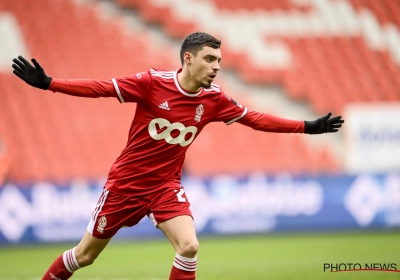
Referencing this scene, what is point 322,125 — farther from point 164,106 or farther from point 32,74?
point 32,74

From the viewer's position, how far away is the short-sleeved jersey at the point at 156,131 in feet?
19.4

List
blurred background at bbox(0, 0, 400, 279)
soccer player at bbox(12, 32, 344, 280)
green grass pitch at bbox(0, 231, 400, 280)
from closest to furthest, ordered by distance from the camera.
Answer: soccer player at bbox(12, 32, 344, 280) < green grass pitch at bbox(0, 231, 400, 280) < blurred background at bbox(0, 0, 400, 279)

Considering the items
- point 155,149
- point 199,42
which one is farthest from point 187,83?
point 155,149

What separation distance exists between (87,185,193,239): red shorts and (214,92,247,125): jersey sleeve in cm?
87

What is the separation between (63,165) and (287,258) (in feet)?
21.4

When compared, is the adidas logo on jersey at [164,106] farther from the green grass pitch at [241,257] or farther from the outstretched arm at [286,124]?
the green grass pitch at [241,257]

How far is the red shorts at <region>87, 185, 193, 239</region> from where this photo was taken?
586 centimetres

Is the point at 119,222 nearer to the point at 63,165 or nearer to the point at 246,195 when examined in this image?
the point at 246,195

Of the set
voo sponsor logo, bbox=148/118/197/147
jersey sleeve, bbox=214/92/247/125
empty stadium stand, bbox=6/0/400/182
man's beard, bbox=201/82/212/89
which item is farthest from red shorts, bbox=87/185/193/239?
empty stadium stand, bbox=6/0/400/182

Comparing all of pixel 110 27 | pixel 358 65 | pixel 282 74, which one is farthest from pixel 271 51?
pixel 110 27

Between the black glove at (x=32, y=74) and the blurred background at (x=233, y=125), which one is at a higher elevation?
the blurred background at (x=233, y=125)

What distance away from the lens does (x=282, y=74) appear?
54.5ft

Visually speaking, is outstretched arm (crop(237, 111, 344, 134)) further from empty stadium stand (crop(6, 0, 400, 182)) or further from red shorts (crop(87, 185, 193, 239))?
empty stadium stand (crop(6, 0, 400, 182))

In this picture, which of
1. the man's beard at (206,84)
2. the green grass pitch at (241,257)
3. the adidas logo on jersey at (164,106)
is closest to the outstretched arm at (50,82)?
the adidas logo on jersey at (164,106)
